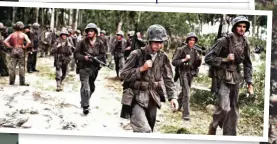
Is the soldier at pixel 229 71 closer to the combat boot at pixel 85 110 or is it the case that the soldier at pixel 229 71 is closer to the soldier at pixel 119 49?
the soldier at pixel 119 49

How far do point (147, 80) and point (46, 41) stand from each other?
31.5 inches

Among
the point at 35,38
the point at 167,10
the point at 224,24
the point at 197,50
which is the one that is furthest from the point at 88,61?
the point at 224,24

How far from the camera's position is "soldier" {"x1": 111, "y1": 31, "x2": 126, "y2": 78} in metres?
3.21

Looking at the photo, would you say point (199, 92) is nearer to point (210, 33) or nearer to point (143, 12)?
point (210, 33)

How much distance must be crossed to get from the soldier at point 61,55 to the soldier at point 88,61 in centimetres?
7

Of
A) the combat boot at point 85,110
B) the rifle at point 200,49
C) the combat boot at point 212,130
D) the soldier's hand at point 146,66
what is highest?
the rifle at point 200,49

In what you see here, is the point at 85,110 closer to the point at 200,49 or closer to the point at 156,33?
the point at 156,33

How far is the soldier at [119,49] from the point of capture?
10.5ft

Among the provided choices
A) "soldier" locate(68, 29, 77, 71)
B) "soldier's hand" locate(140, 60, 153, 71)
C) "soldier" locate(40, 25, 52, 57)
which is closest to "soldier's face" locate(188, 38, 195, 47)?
"soldier's hand" locate(140, 60, 153, 71)

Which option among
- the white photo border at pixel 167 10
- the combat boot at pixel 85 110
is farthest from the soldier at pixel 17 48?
the combat boot at pixel 85 110

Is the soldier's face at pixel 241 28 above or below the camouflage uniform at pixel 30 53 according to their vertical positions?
above

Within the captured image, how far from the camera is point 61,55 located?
3246 millimetres

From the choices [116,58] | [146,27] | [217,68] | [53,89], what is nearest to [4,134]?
[53,89]

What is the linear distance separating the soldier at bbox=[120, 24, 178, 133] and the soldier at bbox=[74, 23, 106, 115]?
0.72ft
